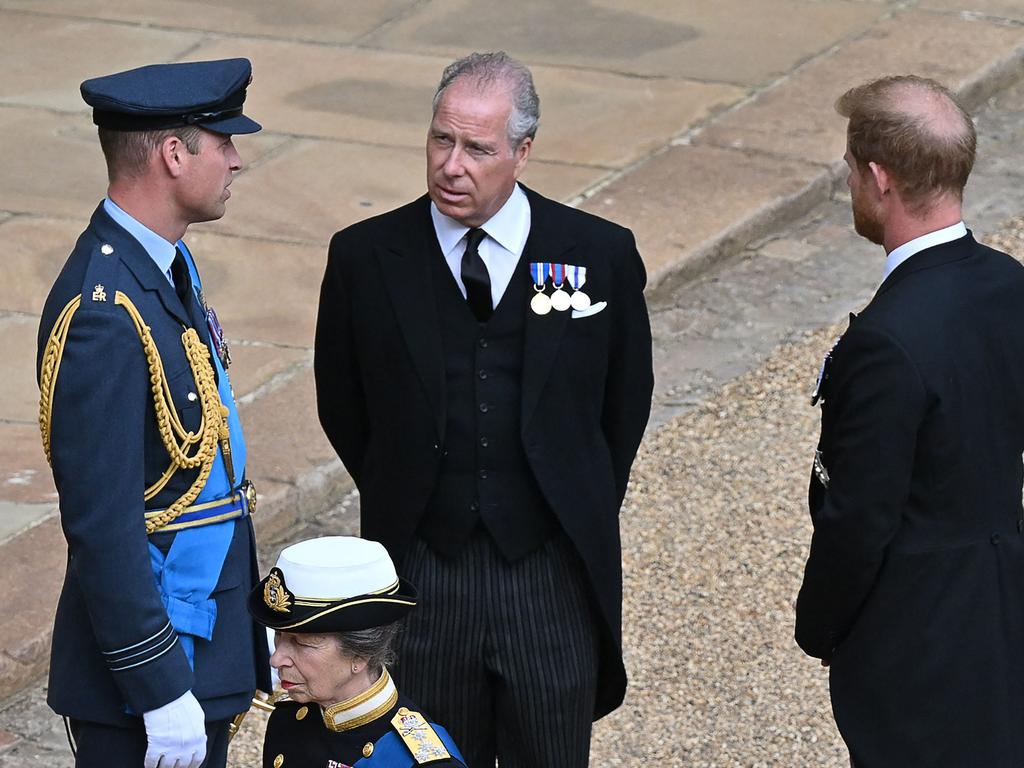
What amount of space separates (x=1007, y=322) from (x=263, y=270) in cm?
431

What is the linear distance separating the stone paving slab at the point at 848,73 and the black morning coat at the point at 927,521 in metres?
4.76

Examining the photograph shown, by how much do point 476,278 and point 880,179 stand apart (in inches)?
33.5

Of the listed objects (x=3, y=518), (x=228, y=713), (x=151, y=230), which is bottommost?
(x=3, y=518)

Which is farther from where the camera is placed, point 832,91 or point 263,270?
point 832,91

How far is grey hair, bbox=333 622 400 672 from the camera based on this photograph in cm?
296

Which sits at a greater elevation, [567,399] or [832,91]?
[567,399]

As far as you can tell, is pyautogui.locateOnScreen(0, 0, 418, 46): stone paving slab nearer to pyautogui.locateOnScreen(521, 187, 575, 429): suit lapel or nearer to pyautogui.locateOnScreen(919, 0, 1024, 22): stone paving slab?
pyautogui.locateOnScreen(919, 0, 1024, 22): stone paving slab

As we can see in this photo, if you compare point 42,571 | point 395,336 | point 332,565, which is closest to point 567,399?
point 395,336

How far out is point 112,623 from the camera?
313 centimetres

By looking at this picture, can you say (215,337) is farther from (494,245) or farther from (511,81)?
(511,81)

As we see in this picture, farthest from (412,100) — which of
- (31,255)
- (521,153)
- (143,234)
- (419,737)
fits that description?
(419,737)

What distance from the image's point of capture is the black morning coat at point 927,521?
314 cm

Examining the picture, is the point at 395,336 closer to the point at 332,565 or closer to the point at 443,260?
the point at 443,260

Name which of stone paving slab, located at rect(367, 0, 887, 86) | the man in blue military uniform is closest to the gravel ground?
the man in blue military uniform
